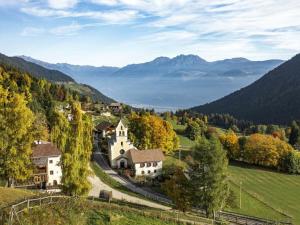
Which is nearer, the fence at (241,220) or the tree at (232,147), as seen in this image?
the fence at (241,220)

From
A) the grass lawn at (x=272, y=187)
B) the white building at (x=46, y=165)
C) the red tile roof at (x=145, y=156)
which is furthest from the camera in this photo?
the red tile roof at (x=145, y=156)

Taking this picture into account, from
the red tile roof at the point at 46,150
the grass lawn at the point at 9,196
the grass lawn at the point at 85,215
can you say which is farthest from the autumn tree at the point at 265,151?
the grass lawn at the point at 9,196

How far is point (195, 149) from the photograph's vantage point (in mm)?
49625

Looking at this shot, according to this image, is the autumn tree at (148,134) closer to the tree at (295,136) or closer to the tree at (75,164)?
the tree at (75,164)

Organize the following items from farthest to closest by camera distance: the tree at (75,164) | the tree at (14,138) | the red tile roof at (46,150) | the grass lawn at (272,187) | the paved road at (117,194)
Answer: the grass lawn at (272,187), the red tile roof at (46,150), the paved road at (117,194), the tree at (75,164), the tree at (14,138)

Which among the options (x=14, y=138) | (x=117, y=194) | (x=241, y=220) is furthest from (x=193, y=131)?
(x=14, y=138)

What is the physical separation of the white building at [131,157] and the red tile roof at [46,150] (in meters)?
17.7

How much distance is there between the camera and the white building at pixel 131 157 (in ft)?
275

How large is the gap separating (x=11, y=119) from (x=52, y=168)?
25564 millimetres

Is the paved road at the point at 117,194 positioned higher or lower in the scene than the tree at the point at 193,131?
lower

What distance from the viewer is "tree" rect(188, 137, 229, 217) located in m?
48.8

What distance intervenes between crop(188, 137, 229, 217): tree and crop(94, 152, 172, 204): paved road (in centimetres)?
1837

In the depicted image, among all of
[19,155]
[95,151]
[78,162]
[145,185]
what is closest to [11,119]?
[19,155]

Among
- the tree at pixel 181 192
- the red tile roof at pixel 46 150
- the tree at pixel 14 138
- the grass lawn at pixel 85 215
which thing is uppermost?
the tree at pixel 14 138
